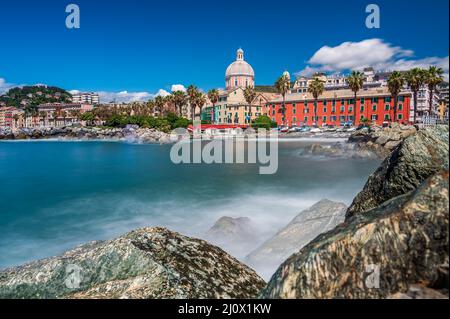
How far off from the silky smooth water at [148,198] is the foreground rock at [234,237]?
130 centimetres

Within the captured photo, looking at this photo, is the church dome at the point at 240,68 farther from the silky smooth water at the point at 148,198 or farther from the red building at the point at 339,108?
the silky smooth water at the point at 148,198

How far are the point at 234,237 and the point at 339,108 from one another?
323 feet

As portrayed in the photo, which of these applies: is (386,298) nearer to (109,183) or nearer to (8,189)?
(109,183)

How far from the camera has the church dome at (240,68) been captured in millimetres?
185500

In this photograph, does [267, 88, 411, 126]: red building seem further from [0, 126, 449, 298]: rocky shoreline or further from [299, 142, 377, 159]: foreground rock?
[0, 126, 449, 298]: rocky shoreline

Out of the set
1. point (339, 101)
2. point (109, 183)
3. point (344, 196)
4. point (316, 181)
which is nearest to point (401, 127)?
point (316, 181)

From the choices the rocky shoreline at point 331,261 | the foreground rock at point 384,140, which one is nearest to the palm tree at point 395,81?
the foreground rock at point 384,140

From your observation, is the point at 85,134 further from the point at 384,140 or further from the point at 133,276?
the point at 133,276

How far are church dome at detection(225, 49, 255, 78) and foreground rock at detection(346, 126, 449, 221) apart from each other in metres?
184

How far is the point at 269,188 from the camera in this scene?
28594 millimetres

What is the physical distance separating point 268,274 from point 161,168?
35.9m

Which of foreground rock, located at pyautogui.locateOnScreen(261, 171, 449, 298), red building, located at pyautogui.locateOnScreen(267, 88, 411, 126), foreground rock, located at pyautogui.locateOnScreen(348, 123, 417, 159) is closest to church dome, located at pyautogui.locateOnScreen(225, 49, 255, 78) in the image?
red building, located at pyautogui.locateOnScreen(267, 88, 411, 126)

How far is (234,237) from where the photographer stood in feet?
44.4

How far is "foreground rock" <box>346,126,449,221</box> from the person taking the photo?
5617 millimetres
